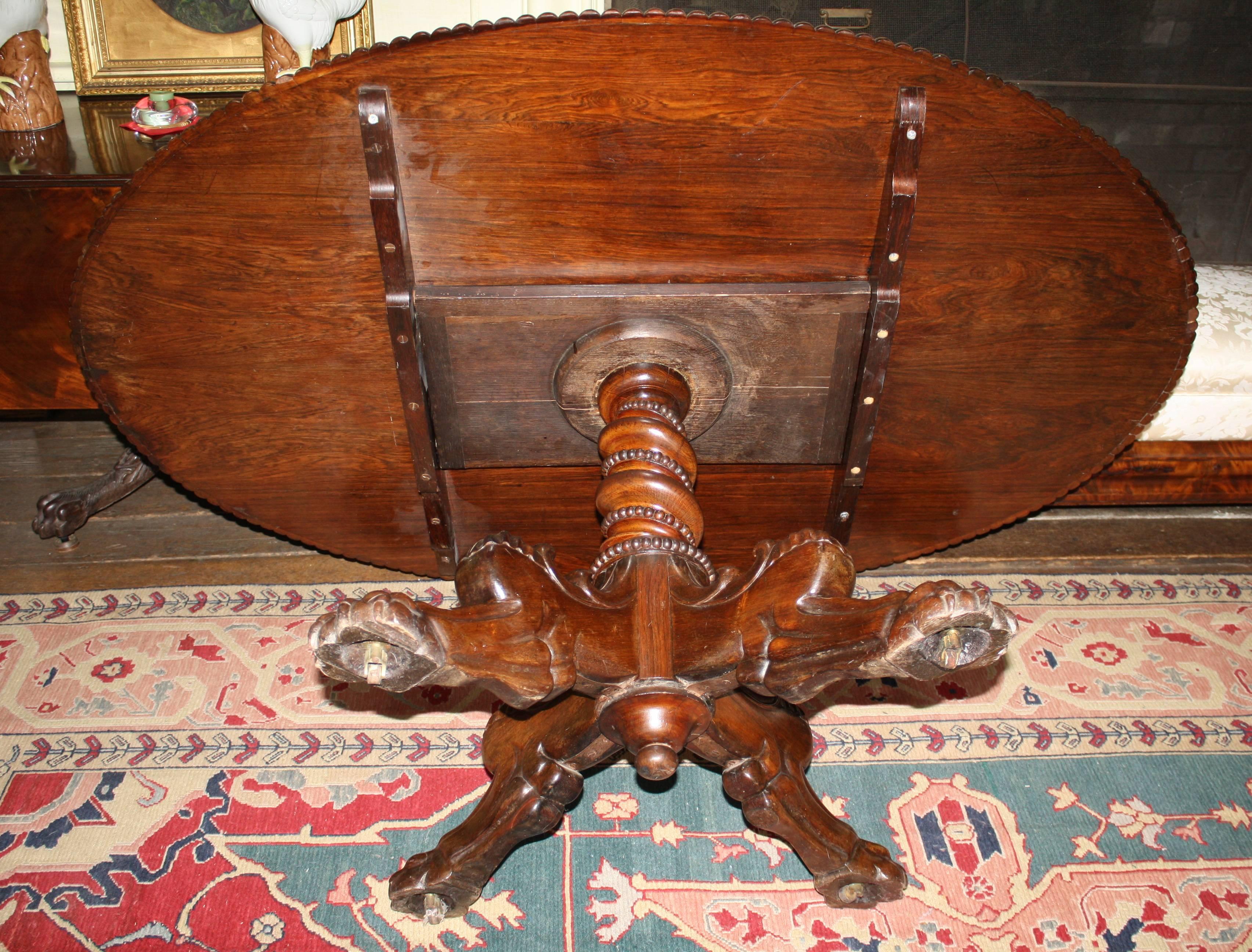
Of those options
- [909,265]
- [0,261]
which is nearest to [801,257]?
[909,265]

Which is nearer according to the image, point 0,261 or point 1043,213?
point 1043,213

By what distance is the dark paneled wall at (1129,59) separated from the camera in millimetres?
1973

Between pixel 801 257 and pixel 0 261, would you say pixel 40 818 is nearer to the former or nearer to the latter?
pixel 0 261

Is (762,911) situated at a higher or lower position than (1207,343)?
lower

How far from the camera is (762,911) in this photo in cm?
117

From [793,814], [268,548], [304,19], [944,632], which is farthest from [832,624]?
[304,19]

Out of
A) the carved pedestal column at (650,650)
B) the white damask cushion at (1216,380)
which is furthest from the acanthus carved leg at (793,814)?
the white damask cushion at (1216,380)

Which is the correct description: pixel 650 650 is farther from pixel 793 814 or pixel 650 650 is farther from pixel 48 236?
pixel 48 236

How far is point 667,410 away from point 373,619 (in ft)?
1.58

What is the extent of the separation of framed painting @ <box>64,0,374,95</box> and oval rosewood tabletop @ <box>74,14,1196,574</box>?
2.79 feet

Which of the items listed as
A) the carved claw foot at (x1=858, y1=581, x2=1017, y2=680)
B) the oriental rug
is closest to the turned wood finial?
the carved claw foot at (x1=858, y1=581, x2=1017, y2=680)

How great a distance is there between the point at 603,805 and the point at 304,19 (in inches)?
50.4

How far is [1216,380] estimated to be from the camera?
1.50 m

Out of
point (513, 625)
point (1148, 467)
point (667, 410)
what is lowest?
point (1148, 467)
